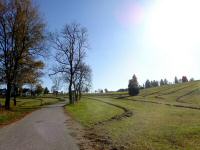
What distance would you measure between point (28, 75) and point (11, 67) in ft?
9.53

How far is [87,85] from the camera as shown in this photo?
225 feet

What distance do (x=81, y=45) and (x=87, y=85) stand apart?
58.6ft

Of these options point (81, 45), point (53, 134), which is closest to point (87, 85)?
point (81, 45)

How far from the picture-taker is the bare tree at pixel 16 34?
3341 cm

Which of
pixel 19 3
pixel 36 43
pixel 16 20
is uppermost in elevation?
pixel 19 3

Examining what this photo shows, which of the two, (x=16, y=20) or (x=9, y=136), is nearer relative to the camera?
(x=9, y=136)

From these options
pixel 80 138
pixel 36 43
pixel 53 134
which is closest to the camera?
pixel 80 138

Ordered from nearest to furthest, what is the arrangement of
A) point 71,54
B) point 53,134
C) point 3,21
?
point 53,134, point 3,21, point 71,54

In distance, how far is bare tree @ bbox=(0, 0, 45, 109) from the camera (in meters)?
33.4

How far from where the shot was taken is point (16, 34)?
33.9m

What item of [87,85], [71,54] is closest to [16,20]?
[71,54]

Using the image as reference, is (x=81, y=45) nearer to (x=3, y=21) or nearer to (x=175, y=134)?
(x=3, y=21)

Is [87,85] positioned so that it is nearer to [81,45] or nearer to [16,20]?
[81,45]

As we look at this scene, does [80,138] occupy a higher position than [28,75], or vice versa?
[28,75]
